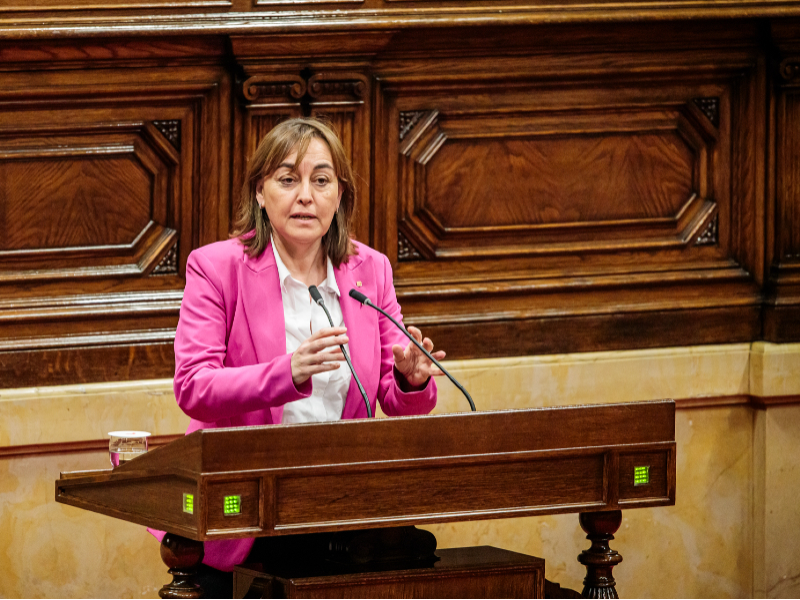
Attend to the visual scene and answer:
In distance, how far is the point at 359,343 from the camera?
3172 millimetres

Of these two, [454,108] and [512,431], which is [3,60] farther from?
[512,431]

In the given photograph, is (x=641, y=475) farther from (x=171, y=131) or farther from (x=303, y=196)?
(x=171, y=131)

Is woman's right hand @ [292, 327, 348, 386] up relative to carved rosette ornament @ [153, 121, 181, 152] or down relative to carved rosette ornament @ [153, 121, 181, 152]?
down

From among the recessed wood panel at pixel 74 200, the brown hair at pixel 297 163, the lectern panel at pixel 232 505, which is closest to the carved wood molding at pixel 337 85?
the recessed wood panel at pixel 74 200

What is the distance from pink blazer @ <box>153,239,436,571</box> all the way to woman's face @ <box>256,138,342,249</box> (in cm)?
10

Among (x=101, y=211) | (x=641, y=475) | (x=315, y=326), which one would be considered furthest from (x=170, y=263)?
(x=641, y=475)

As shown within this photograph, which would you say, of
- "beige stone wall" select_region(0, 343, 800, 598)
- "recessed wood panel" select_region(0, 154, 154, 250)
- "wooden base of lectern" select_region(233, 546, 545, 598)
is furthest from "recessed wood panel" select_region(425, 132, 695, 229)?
"wooden base of lectern" select_region(233, 546, 545, 598)

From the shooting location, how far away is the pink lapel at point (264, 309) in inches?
122

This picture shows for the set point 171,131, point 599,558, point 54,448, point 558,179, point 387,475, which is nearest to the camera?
point 387,475

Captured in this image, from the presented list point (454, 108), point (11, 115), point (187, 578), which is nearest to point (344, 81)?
point (454, 108)

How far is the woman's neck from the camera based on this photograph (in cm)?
322

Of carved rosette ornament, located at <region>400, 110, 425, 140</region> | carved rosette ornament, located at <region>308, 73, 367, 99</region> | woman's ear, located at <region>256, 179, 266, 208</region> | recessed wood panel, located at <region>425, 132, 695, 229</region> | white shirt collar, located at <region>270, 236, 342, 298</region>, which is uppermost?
carved rosette ornament, located at <region>308, 73, 367, 99</region>

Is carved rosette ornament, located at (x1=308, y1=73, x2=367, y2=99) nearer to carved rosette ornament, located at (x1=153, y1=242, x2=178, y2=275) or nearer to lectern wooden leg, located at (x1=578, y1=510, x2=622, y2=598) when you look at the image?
carved rosette ornament, located at (x1=153, y1=242, x2=178, y2=275)

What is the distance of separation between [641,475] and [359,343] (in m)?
0.76
